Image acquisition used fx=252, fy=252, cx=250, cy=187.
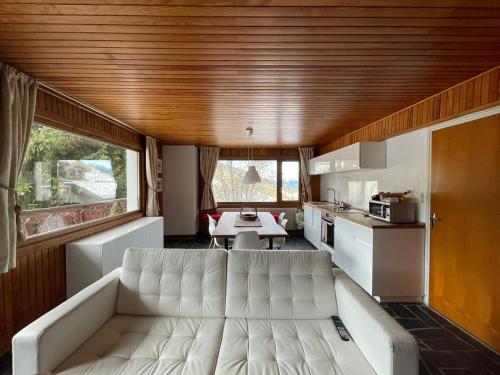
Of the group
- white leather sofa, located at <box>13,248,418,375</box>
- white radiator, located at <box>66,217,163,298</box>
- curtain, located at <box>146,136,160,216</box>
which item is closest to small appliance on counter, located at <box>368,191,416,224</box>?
white leather sofa, located at <box>13,248,418,375</box>

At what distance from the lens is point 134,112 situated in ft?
10.9

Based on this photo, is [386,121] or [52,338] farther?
[386,121]

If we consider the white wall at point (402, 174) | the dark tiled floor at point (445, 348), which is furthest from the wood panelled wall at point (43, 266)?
the white wall at point (402, 174)

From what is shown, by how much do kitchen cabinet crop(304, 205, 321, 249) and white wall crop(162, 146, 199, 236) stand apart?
2.67 meters

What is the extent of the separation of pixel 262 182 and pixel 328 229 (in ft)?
8.67

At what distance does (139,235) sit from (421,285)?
3836mm

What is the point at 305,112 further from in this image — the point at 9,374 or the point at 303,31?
the point at 9,374

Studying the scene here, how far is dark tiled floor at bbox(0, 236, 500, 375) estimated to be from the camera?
6.28 ft

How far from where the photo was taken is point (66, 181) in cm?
304

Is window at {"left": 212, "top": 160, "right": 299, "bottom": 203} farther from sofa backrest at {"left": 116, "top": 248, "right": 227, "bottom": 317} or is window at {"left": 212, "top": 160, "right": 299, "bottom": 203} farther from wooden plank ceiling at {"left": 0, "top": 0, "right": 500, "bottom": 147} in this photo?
sofa backrest at {"left": 116, "top": 248, "right": 227, "bottom": 317}

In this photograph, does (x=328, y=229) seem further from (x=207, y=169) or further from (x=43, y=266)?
(x=43, y=266)

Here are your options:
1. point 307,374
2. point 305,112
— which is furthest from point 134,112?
point 307,374

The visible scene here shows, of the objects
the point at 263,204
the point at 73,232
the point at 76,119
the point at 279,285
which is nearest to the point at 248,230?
the point at 279,285

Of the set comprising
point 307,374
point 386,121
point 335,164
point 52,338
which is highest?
point 386,121
